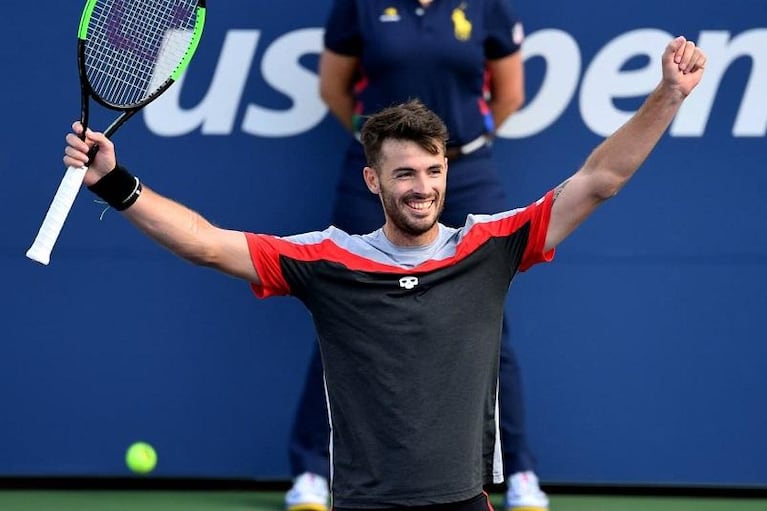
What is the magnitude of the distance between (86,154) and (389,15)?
2.10 meters

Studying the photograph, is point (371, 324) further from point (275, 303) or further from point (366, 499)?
point (275, 303)

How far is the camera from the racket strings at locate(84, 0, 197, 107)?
14.4 ft

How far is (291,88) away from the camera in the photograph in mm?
6195

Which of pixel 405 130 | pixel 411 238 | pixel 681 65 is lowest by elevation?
pixel 411 238

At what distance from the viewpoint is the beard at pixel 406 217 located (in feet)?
13.0

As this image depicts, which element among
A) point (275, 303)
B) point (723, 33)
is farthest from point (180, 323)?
point (723, 33)

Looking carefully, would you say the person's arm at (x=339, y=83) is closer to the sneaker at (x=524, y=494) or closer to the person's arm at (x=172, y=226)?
the sneaker at (x=524, y=494)

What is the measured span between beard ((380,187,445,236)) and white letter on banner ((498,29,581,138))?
221cm

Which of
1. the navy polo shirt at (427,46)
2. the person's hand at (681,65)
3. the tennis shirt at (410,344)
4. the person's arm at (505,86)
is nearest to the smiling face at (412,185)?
the tennis shirt at (410,344)

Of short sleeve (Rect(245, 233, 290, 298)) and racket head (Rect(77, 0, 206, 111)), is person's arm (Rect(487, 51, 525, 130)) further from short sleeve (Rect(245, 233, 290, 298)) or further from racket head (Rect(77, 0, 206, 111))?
short sleeve (Rect(245, 233, 290, 298))

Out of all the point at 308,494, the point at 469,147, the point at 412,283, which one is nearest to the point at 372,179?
the point at 412,283

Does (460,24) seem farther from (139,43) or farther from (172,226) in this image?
(172,226)

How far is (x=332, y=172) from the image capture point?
6.26m

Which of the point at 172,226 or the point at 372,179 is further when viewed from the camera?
the point at 372,179
